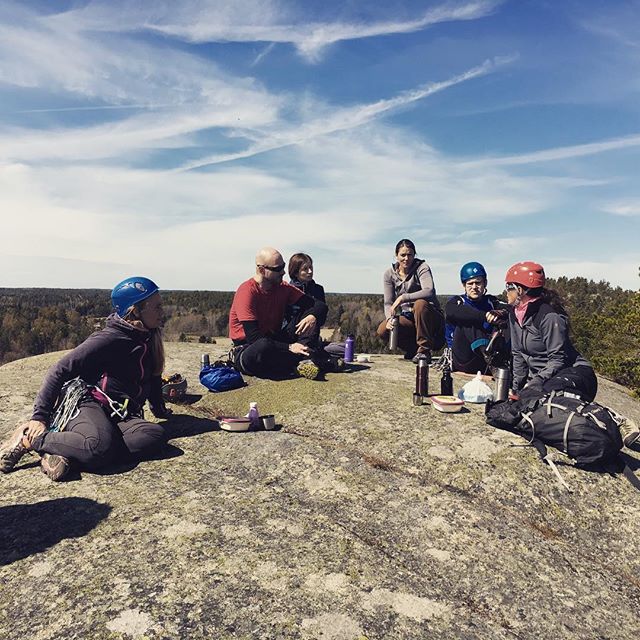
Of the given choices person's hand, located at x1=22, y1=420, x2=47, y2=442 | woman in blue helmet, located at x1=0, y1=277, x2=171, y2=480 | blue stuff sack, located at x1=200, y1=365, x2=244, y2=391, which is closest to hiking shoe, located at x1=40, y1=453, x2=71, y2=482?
woman in blue helmet, located at x1=0, y1=277, x2=171, y2=480

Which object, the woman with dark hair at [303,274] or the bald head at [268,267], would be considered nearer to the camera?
the bald head at [268,267]

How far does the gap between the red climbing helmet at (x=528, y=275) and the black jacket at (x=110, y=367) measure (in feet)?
14.3

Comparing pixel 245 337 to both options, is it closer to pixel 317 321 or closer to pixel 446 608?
pixel 317 321

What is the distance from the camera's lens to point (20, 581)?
2.95 metres

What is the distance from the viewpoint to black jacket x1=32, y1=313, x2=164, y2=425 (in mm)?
4539

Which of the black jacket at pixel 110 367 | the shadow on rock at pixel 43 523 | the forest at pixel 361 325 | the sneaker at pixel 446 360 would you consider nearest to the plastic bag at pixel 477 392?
the sneaker at pixel 446 360

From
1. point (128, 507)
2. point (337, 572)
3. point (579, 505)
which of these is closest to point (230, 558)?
point (337, 572)

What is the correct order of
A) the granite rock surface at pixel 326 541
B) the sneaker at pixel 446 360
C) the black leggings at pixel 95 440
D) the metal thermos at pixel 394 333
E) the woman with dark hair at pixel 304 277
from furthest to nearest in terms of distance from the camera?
the metal thermos at pixel 394 333
the woman with dark hair at pixel 304 277
the sneaker at pixel 446 360
the black leggings at pixel 95 440
the granite rock surface at pixel 326 541

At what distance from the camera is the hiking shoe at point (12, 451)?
446 centimetres

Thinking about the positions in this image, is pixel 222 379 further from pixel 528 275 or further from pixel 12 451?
pixel 528 275

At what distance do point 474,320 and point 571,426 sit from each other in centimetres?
308

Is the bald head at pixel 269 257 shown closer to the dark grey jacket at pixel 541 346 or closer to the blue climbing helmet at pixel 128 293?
the blue climbing helmet at pixel 128 293

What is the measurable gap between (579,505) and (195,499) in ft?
11.1

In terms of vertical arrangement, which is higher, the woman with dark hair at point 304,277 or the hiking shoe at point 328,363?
the woman with dark hair at point 304,277
